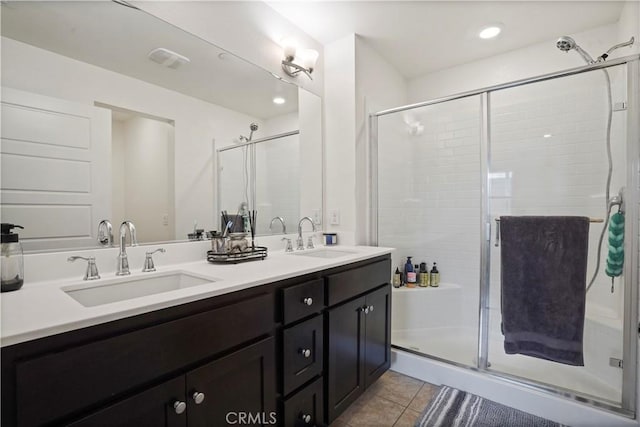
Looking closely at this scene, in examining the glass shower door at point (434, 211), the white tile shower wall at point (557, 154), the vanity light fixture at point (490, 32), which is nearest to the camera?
the white tile shower wall at point (557, 154)

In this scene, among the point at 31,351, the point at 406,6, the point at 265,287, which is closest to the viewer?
the point at 31,351

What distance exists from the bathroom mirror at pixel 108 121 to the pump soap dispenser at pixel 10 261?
0.33ft

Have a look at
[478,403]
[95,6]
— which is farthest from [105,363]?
[478,403]

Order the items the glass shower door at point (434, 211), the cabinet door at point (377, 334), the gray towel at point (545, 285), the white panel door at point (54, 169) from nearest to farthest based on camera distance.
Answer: the white panel door at point (54, 169) < the gray towel at point (545, 285) < the cabinet door at point (377, 334) < the glass shower door at point (434, 211)

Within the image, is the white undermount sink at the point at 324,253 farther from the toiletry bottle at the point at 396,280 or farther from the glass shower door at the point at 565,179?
the glass shower door at the point at 565,179

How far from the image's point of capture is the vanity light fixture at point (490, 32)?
2.16 m

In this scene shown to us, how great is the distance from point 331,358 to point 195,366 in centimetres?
71

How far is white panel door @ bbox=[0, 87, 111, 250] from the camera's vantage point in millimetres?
1011

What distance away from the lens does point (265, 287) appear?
1.12 m

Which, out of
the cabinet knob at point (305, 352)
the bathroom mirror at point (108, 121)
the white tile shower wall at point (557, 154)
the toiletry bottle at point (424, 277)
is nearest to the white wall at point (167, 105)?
the bathroom mirror at point (108, 121)

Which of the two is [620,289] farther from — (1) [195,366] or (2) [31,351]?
(2) [31,351]

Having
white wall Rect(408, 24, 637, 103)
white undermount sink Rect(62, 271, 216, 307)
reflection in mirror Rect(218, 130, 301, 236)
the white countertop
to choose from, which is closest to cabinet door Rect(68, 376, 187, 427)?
the white countertop

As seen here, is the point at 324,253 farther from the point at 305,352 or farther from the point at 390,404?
the point at 390,404

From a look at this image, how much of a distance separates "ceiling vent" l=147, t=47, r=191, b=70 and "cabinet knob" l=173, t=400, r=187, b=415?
1.41 metres
